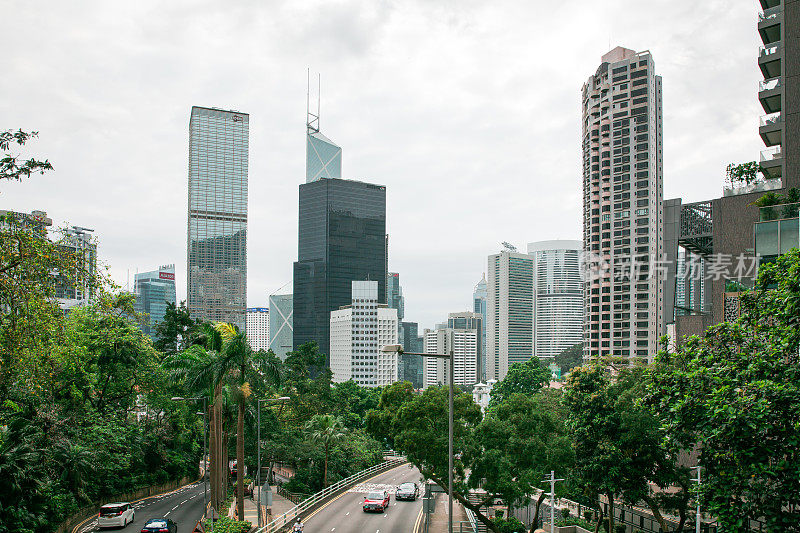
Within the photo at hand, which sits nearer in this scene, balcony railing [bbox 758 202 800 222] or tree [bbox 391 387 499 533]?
balcony railing [bbox 758 202 800 222]

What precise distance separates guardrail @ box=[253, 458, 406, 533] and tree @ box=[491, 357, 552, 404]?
33453 mm

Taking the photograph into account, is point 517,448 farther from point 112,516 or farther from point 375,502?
point 112,516

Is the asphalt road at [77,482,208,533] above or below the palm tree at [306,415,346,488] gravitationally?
below

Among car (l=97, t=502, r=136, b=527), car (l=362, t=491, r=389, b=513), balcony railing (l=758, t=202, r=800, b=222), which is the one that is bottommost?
car (l=362, t=491, r=389, b=513)

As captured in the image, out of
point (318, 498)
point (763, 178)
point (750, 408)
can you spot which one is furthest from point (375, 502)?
point (763, 178)

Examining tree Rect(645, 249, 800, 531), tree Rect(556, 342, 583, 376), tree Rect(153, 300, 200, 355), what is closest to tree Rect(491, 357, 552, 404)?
tree Rect(153, 300, 200, 355)

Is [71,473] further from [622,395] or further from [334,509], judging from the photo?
[622,395]

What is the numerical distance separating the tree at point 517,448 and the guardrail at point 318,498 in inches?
399

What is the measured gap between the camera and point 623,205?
Result: 322 ft

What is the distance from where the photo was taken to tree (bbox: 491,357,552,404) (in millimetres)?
95188

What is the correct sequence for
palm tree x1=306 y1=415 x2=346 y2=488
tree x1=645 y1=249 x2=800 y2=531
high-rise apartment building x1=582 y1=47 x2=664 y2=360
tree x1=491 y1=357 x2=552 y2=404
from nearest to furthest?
tree x1=645 y1=249 x2=800 y2=531
palm tree x1=306 y1=415 x2=346 y2=488
high-rise apartment building x1=582 y1=47 x2=664 y2=360
tree x1=491 y1=357 x2=552 y2=404

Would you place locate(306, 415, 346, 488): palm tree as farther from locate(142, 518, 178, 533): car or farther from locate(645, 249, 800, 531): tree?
locate(645, 249, 800, 531): tree

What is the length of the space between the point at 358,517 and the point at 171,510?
1442cm

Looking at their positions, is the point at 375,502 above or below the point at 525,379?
above
